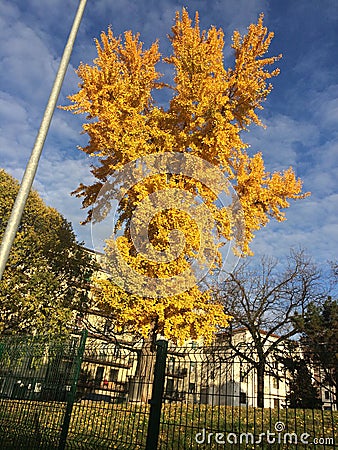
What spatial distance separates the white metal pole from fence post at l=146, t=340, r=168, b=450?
2468 millimetres

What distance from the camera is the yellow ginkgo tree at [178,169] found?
11.5m

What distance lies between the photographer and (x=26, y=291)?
13.2 m

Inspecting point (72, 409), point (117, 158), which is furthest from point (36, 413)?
point (117, 158)

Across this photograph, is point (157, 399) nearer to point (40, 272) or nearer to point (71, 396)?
point (71, 396)

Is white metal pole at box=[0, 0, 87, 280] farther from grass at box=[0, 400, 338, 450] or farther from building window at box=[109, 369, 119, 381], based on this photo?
grass at box=[0, 400, 338, 450]

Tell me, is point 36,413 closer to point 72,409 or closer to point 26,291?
point 72,409

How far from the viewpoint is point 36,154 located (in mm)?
5285

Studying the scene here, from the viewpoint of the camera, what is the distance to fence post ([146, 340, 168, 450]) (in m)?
4.83

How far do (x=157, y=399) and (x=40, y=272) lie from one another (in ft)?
32.4

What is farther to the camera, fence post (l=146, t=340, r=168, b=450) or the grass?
the grass

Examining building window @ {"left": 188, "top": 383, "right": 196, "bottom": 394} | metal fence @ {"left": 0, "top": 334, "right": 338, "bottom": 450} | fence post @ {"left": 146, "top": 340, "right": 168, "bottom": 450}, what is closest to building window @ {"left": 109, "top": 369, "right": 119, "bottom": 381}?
metal fence @ {"left": 0, "top": 334, "right": 338, "bottom": 450}

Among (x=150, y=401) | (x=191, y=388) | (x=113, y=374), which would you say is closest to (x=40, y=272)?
(x=113, y=374)

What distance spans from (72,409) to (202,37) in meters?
13.0

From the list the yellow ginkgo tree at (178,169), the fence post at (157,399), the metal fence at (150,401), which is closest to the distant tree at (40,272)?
the yellow ginkgo tree at (178,169)
